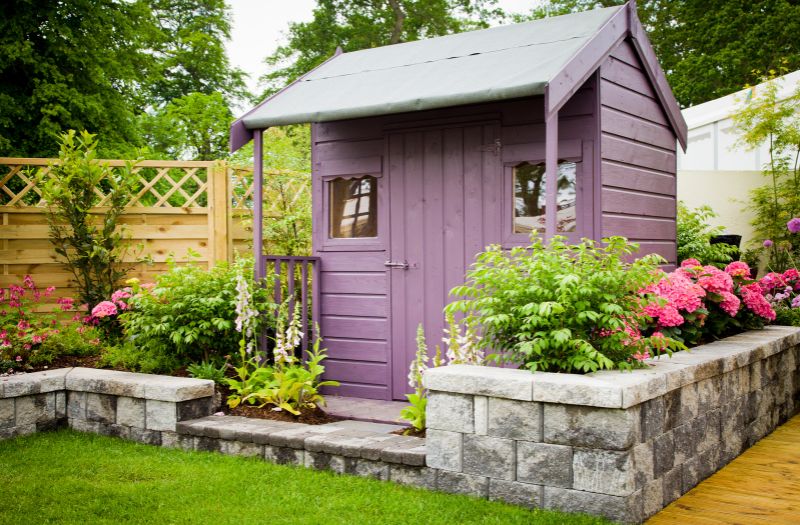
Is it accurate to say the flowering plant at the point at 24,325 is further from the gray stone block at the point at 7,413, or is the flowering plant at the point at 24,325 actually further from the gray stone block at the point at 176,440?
the gray stone block at the point at 176,440

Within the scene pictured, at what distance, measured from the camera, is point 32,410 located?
5.05m

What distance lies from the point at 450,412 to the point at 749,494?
1516 mm

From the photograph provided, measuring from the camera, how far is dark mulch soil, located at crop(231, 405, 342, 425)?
485 cm

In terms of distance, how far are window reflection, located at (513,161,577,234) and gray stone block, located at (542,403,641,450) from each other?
1.81 metres

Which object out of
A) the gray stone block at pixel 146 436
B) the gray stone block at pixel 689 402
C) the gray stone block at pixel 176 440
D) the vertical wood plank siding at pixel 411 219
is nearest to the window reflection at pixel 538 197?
the vertical wood plank siding at pixel 411 219

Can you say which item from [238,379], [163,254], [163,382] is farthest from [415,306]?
[163,254]

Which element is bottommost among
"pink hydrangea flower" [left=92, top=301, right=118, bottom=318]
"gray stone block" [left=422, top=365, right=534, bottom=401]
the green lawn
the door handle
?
the green lawn

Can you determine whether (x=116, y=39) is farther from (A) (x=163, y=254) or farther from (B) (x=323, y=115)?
(B) (x=323, y=115)

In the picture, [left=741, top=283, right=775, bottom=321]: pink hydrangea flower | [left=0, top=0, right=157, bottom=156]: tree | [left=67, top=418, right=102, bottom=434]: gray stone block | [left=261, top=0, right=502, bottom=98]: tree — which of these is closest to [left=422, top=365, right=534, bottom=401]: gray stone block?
[left=67, top=418, right=102, bottom=434]: gray stone block

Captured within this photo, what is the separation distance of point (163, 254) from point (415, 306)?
3089mm

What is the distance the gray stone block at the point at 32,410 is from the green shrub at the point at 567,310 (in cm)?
286

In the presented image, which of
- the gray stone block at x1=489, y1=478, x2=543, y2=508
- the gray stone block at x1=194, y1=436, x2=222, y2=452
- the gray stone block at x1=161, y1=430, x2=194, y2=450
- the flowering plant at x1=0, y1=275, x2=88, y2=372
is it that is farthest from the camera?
the flowering plant at x1=0, y1=275, x2=88, y2=372

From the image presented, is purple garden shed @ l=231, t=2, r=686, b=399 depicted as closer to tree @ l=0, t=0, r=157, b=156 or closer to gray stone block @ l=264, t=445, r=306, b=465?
gray stone block @ l=264, t=445, r=306, b=465

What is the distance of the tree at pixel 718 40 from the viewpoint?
1823 cm
